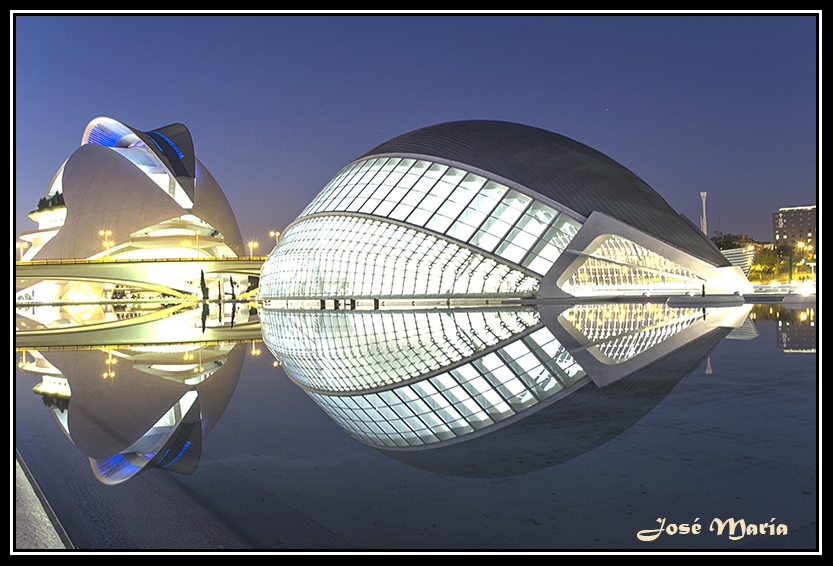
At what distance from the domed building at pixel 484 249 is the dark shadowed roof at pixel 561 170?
0.09 metres

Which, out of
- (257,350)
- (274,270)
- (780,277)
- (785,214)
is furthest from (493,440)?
(785,214)

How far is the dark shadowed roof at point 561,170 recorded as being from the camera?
108ft

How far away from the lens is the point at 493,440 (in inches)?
247

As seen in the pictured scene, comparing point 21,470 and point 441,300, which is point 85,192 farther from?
point 21,470

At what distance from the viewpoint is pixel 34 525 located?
420cm

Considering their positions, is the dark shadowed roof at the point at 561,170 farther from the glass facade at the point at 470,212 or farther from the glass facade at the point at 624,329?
the glass facade at the point at 624,329

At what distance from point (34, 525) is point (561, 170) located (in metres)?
32.3

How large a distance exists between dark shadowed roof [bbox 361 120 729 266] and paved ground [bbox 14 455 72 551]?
1143 inches

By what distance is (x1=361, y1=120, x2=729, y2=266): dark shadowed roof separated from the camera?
108 feet

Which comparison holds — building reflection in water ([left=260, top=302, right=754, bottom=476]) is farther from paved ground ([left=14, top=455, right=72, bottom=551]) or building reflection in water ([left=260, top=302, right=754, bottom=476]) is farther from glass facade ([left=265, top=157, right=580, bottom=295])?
glass facade ([left=265, top=157, right=580, bottom=295])

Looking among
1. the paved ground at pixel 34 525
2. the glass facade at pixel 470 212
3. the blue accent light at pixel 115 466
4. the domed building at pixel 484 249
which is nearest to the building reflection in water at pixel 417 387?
the blue accent light at pixel 115 466

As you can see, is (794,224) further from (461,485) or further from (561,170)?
(461,485)

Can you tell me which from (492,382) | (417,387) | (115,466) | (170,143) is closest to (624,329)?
(492,382)

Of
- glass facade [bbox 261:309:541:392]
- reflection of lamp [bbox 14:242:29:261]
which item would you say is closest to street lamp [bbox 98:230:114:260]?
reflection of lamp [bbox 14:242:29:261]
